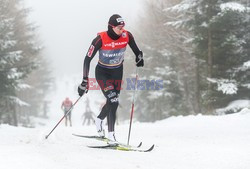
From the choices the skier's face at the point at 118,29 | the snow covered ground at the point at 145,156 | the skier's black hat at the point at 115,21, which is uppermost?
the skier's black hat at the point at 115,21

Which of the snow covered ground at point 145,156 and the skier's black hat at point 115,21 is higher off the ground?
the skier's black hat at point 115,21

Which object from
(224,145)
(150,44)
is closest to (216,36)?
(224,145)

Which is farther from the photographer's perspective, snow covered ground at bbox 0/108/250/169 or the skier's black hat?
the skier's black hat

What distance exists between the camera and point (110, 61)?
6348 mm

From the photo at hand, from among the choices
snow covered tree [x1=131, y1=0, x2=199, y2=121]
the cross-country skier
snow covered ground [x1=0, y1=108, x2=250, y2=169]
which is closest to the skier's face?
the cross-country skier

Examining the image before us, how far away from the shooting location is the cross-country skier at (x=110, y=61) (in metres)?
6.11

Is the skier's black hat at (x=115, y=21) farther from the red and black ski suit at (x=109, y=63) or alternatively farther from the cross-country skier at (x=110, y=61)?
the red and black ski suit at (x=109, y=63)

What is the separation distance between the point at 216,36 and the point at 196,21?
1.12m

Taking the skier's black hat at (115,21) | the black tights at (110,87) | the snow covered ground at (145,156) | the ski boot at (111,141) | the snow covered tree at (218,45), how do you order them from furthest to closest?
the snow covered tree at (218,45) → the black tights at (110,87) → the skier's black hat at (115,21) → the ski boot at (111,141) → the snow covered ground at (145,156)

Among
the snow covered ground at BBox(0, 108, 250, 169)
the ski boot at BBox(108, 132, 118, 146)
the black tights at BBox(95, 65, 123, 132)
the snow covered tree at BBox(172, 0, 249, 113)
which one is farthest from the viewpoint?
the snow covered tree at BBox(172, 0, 249, 113)

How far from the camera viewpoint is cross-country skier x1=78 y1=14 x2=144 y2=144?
6105mm

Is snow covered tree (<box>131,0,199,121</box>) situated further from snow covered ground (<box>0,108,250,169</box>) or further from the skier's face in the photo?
the skier's face

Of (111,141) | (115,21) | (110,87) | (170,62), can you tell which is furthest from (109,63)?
(170,62)

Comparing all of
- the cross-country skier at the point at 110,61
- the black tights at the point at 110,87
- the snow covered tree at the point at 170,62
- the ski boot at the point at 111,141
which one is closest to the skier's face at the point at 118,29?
the cross-country skier at the point at 110,61
